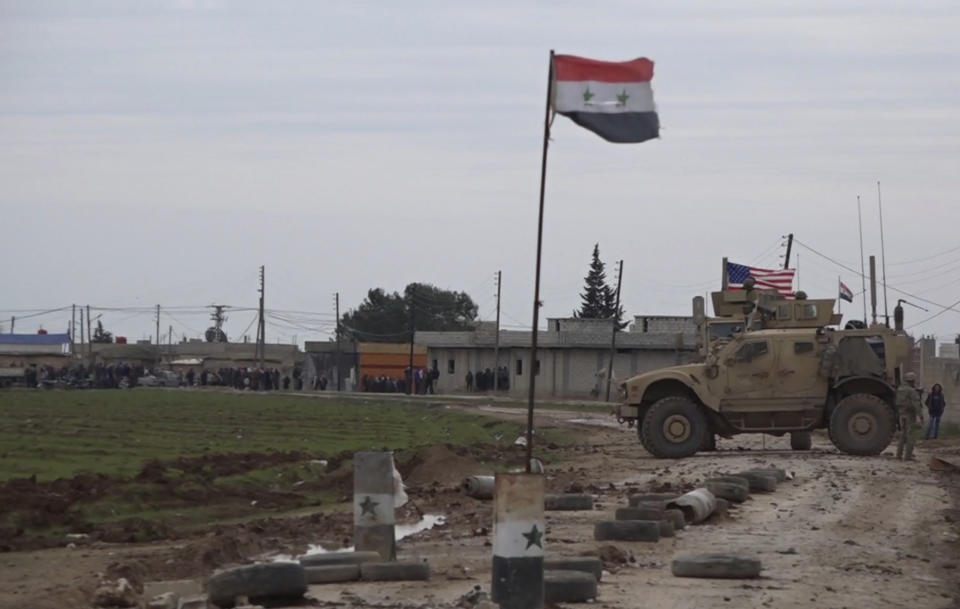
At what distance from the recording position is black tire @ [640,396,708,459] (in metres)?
29.3

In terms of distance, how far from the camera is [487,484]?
64.0 feet

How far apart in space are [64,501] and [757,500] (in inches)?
326

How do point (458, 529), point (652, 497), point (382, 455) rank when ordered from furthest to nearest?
point (652, 497) < point (458, 529) < point (382, 455)

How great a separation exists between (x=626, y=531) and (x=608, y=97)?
503 centimetres

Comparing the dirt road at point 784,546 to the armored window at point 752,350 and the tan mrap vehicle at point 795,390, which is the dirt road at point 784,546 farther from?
the armored window at point 752,350

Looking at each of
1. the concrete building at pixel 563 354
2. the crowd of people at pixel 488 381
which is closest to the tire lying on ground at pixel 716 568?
the concrete building at pixel 563 354

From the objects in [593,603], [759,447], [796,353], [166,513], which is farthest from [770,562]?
[759,447]

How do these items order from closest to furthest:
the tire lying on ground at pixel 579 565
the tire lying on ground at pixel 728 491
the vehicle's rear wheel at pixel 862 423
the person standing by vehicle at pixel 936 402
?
the tire lying on ground at pixel 579 565 → the tire lying on ground at pixel 728 491 → the vehicle's rear wheel at pixel 862 423 → the person standing by vehicle at pixel 936 402

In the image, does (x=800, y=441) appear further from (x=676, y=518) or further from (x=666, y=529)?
(x=666, y=529)

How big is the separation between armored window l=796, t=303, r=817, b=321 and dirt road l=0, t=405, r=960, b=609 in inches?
241

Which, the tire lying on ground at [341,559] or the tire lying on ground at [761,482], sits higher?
the tire lying on ground at [761,482]

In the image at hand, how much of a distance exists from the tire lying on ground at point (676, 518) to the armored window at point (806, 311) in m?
15.2

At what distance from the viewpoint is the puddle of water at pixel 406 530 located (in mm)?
14750

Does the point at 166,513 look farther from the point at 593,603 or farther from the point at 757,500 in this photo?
the point at 593,603
